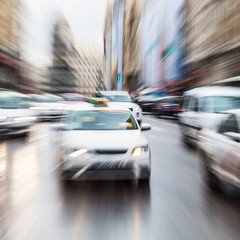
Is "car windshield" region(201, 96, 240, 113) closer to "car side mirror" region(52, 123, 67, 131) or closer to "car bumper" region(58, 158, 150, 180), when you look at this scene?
"car side mirror" region(52, 123, 67, 131)

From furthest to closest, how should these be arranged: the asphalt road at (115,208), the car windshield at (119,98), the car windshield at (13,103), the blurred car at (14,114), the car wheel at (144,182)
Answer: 1. the car windshield at (119,98)
2. the car windshield at (13,103)
3. the blurred car at (14,114)
4. the car wheel at (144,182)
5. the asphalt road at (115,208)

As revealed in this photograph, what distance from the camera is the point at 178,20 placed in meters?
42.5

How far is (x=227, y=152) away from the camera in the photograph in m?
3.91

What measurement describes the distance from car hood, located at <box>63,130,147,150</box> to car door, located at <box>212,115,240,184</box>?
3.69 ft

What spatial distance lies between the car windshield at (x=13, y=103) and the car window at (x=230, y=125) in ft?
25.7

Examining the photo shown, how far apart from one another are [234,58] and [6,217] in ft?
78.2

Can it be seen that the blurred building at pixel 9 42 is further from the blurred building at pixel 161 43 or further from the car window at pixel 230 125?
the car window at pixel 230 125

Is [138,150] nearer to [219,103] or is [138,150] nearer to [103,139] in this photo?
[103,139]

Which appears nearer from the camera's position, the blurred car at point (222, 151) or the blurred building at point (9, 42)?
the blurred car at point (222, 151)

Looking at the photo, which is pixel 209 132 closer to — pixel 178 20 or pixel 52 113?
pixel 52 113

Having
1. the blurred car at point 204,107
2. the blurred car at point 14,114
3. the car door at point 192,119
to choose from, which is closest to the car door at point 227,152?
the blurred car at point 204,107

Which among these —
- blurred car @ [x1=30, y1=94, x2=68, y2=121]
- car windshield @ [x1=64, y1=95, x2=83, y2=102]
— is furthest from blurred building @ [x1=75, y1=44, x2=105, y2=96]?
blurred car @ [x1=30, y1=94, x2=68, y2=121]

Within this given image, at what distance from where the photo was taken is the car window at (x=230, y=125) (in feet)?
13.3

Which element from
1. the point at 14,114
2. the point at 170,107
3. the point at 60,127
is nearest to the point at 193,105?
the point at 60,127
